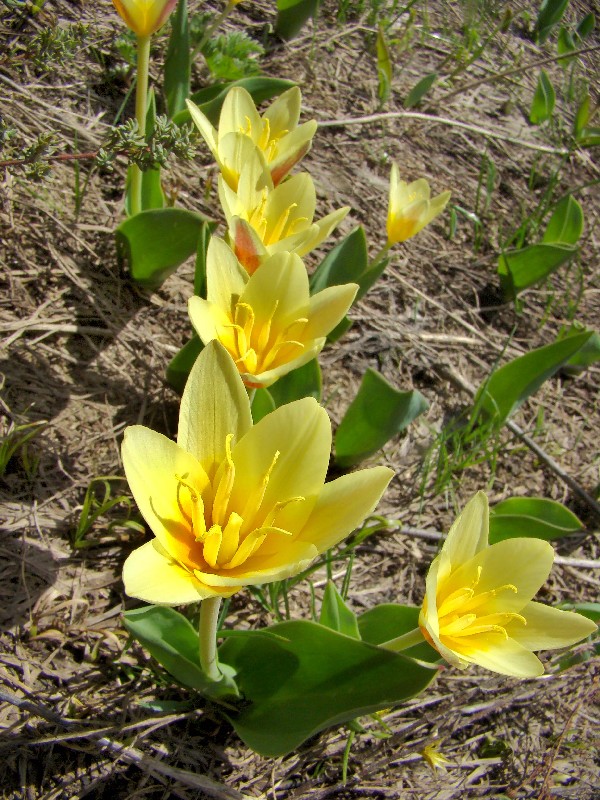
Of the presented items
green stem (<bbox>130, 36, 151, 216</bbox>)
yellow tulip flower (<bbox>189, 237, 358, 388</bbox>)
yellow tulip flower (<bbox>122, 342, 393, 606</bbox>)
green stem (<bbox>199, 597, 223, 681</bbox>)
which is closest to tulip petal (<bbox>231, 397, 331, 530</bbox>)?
yellow tulip flower (<bbox>122, 342, 393, 606</bbox>)

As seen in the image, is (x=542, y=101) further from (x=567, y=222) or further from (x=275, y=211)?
(x=275, y=211)

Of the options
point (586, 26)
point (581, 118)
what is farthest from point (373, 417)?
point (586, 26)

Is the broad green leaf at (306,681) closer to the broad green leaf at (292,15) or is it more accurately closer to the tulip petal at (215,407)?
the tulip petal at (215,407)

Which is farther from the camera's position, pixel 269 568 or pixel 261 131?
pixel 261 131

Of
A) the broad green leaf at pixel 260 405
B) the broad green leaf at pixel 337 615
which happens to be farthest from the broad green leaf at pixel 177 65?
the broad green leaf at pixel 337 615

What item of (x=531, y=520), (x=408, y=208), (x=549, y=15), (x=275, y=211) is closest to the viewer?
(x=275, y=211)

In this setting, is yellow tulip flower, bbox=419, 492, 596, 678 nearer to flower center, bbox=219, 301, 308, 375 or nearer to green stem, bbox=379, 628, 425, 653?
green stem, bbox=379, 628, 425, 653

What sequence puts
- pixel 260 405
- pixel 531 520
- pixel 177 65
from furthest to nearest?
pixel 177 65 < pixel 531 520 < pixel 260 405

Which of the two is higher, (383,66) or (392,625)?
(383,66)
